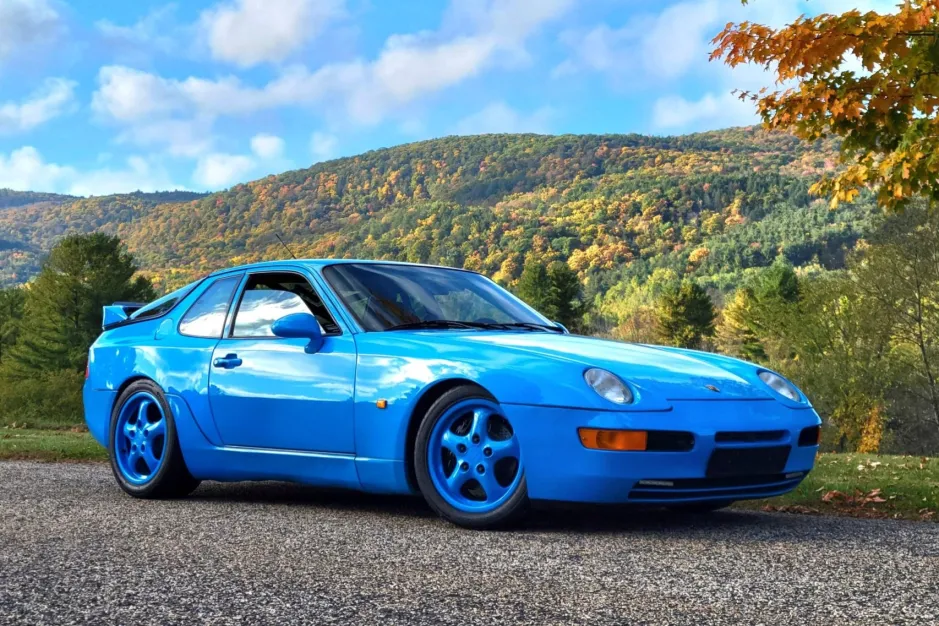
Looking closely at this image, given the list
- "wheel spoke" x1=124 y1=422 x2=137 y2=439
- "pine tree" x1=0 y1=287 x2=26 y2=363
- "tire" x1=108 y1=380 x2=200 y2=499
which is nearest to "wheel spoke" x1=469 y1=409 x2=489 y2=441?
"tire" x1=108 y1=380 x2=200 y2=499

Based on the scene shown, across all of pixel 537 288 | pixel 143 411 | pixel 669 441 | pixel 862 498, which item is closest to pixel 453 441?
pixel 669 441

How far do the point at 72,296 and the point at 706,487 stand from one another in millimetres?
57601

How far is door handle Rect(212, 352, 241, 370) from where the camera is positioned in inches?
251

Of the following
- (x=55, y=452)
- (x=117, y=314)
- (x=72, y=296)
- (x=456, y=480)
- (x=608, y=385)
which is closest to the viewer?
(x=608, y=385)

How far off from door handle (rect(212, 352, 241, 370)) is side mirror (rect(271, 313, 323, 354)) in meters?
0.46

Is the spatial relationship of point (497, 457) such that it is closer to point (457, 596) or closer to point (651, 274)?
point (457, 596)

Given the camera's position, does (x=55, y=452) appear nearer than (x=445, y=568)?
No

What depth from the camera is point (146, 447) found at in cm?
689

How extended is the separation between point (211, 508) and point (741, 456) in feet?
9.80

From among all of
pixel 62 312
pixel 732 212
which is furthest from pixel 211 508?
pixel 732 212

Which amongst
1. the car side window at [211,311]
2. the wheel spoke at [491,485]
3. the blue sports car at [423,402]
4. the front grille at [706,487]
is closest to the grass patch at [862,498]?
the blue sports car at [423,402]

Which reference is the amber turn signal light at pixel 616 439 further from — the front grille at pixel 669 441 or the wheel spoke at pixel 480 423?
the wheel spoke at pixel 480 423

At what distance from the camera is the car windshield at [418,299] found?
20.1 ft

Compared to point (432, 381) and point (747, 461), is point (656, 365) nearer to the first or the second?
point (747, 461)
